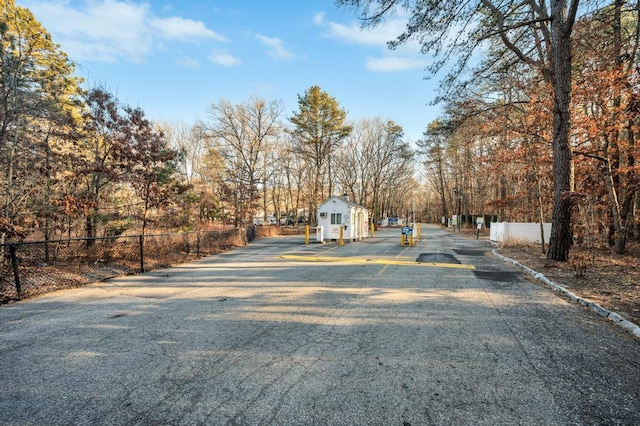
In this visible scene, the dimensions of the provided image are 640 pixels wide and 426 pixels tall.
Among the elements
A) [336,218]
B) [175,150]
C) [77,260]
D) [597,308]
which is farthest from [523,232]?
[77,260]

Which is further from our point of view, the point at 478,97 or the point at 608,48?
the point at 478,97

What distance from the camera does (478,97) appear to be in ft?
47.5

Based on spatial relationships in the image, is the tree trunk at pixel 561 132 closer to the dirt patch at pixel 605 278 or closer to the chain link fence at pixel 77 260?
the dirt patch at pixel 605 278

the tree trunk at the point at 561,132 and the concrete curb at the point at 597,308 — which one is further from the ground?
the tree trunk at the point at 561,132

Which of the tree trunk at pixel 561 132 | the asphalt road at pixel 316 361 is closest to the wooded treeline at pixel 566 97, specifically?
the tree trunk at pixel 561 132

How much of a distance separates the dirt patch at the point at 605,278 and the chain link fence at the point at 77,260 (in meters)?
10.3

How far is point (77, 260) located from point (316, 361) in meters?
8.97

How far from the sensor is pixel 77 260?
9.23m

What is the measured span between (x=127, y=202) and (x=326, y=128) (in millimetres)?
22100

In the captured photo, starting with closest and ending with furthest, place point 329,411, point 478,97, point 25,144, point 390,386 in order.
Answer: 1. point 329,411
2. point 390,386
3. point 25,144
4. point 478,97

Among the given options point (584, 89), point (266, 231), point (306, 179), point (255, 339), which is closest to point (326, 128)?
point (266, 231)

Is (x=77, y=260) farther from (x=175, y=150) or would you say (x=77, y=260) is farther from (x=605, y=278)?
(x=605, y=278)

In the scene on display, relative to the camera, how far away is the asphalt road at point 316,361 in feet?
8.25

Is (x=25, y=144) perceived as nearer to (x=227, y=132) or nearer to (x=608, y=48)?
(x=608, y=48)
